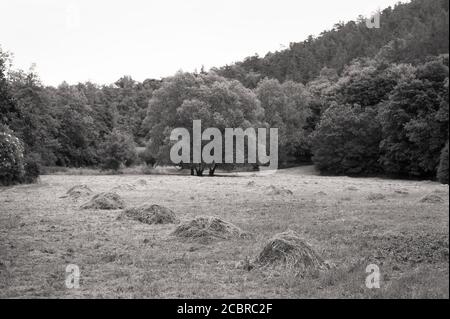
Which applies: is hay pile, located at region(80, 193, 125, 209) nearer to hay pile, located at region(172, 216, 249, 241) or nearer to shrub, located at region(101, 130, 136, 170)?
hay pile, located at region(172, 216, 249, 241)

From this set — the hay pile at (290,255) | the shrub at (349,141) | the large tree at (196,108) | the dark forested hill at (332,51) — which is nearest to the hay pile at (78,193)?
the hay pile at (290,255)

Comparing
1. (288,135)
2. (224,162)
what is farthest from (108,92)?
(224,162)

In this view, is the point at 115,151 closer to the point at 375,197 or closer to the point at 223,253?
the point at 375,197

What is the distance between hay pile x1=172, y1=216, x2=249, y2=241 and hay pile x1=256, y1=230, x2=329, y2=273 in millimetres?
3098

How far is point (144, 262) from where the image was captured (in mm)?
10727

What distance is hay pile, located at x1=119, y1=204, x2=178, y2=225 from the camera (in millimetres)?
16750

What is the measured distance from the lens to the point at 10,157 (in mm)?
25078

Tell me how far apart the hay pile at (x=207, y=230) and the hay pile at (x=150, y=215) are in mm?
2660

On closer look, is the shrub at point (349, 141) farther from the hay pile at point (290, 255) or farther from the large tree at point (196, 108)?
the hay pile at point (290, 255)

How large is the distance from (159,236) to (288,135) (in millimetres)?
58733

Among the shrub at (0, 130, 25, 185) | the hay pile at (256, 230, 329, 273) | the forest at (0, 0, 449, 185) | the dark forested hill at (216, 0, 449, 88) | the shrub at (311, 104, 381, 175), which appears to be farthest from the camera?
the dark forested hill at (216, 0, 449, 88)

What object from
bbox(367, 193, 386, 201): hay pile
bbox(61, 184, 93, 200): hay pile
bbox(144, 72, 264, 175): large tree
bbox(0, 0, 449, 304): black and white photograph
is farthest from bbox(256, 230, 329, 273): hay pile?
bbox(144, 72, 264, 175): large tree

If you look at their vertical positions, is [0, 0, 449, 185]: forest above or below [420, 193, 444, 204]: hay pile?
above
